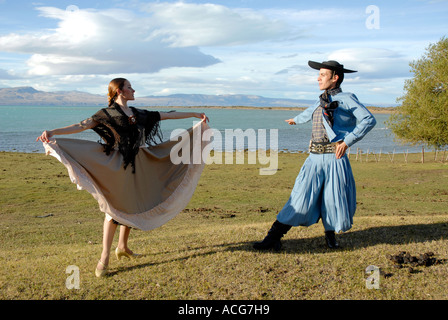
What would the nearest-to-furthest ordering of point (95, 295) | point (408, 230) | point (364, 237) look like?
point (95, 295) < point (364, 237) < point (408, 230)

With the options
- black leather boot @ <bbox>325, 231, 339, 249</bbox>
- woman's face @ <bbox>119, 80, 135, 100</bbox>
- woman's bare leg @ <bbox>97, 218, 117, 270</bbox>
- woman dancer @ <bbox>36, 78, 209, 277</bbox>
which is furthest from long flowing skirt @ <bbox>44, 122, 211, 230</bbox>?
black leather boot @ <bbox>325, 231, 339, 249</bbox>

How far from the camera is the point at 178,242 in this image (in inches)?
270

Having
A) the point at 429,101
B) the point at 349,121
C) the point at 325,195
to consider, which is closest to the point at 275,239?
the point at 325,195

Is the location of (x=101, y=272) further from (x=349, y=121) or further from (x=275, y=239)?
(x=349, y=121)

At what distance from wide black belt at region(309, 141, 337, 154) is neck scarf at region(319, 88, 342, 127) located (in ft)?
0.88

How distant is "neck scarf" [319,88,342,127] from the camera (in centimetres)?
581

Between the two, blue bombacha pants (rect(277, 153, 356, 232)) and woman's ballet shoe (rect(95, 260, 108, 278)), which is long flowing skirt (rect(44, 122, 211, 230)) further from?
blue bombacha pants (rect(277, 153, 356, 232))

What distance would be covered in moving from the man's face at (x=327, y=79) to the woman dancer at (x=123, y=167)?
69.8 inches

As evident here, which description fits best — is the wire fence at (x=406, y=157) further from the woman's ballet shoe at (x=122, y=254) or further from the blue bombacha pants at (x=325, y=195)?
the woman's ballet shoe at (x=122, y=254)

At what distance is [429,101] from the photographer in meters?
27.8

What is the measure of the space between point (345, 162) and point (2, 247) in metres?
6.69
